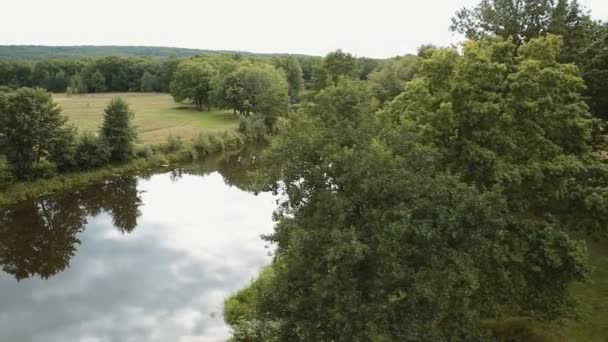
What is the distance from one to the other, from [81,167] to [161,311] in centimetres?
2675

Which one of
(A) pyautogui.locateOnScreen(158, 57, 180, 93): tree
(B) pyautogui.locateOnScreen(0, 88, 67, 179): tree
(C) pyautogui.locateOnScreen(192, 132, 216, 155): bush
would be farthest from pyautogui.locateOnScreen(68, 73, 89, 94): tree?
(B) pyautogui.locateOnScreen(0, 88, 67, 179): tree

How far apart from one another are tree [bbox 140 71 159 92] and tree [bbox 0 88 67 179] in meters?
72.4

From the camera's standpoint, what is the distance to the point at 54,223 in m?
33.6

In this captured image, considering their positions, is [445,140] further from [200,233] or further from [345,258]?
[200,233]

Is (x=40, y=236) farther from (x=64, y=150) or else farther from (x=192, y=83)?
(x=192, y=83)

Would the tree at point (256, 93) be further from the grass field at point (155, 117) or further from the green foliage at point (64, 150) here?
the green foliage at point (64, 150)

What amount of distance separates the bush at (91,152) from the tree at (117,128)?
0.87 metres

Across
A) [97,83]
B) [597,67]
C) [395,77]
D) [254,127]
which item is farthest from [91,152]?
[97,83]

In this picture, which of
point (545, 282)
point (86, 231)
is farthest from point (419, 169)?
point (86, 231)

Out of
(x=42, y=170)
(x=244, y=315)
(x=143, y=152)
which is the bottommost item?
(x=244, y=315)

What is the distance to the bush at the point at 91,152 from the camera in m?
43.7

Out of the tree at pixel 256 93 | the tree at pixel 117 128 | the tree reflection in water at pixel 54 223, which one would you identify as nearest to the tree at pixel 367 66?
the tree at pixel 256 93

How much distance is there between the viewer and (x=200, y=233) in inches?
1252

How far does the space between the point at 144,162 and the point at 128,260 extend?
23478mm
